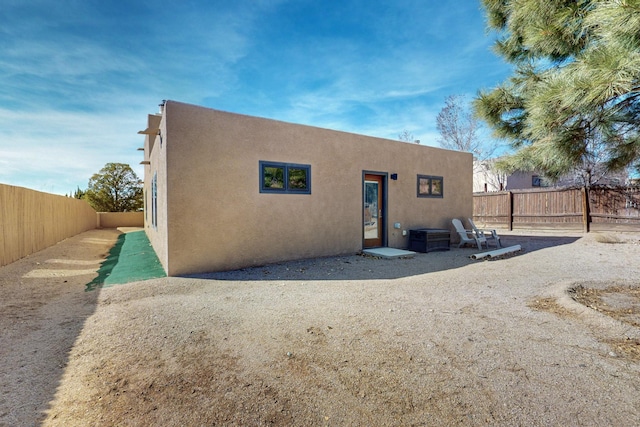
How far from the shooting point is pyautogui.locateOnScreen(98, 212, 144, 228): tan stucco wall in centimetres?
2167

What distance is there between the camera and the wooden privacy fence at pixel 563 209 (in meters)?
11.4

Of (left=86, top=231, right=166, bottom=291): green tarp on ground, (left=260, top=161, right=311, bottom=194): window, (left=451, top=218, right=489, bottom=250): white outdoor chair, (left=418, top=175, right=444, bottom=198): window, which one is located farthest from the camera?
(left=418, top=175, right=444, bottom=198): window

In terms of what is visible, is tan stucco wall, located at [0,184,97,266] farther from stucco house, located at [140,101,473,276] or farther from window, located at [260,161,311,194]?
window, located at [260,161,311,194]

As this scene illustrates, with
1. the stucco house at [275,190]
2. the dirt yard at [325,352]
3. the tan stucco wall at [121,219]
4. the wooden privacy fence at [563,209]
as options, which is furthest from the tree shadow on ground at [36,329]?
the wooden privacy fence at [563,209]

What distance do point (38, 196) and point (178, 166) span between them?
7776mm

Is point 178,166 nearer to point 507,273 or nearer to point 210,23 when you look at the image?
point 210,23

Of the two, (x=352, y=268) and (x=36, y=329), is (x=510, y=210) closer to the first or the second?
(x=352, y=268)

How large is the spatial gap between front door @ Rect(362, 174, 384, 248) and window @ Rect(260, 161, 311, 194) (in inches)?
79.0

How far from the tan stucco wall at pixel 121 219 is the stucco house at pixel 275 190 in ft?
55.1

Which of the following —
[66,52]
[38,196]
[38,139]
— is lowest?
[38,196]

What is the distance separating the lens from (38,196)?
32.3 feet

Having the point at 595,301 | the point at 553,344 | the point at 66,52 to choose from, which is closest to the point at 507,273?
the point at 595,301

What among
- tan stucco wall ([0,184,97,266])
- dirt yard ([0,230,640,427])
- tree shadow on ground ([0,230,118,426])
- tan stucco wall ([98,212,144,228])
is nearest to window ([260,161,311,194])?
dirt yard ([0,230,640,427])

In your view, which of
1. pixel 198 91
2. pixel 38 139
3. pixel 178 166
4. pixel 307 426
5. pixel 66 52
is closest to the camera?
pixel 307 426
